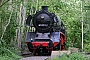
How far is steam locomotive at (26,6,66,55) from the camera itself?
18922 millimetres

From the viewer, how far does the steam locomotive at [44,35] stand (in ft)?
62.1

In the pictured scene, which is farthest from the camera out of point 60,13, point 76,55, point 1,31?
point 60,13

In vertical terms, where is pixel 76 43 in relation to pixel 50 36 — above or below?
below

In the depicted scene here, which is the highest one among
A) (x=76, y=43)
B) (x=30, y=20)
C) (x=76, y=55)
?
(x=30, y=20)

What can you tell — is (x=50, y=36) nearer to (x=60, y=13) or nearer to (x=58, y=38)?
(x=58, y=38)

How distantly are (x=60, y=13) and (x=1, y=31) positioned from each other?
18.2 m

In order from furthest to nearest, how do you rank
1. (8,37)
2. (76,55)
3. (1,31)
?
(8,37) < (1,31) < (76,55)

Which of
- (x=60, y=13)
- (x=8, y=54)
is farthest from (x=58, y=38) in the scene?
(x=60, y=13)

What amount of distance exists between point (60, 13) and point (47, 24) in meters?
19.1

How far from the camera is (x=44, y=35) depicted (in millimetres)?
19547

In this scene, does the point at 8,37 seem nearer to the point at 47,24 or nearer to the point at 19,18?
the point at 19,18

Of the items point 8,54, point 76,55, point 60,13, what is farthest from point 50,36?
point 60,13

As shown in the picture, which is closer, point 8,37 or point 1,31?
point 1,31

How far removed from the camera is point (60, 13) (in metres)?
38.8
